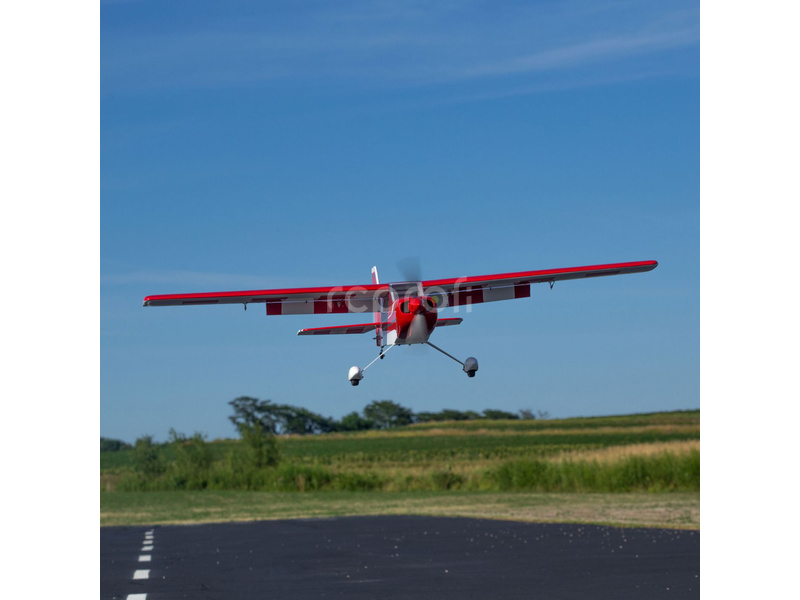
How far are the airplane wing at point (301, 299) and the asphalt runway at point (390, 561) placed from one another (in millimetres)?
49851

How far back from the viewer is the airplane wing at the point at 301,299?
1009cm

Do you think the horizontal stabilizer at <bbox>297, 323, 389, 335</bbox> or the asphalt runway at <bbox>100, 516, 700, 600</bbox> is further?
the asphalt runway at <bbox>100, 516, 700, 600</bbox>

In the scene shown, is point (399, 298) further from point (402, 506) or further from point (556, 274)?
point (402, 506)

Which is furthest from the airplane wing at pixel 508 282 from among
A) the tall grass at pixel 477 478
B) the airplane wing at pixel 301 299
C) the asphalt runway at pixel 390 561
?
the tall grass at pixel 477 478

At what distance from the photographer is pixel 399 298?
9492 millimetres

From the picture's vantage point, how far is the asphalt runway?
60969 mm

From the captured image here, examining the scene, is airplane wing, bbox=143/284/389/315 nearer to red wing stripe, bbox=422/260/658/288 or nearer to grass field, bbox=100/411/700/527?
red wing stripe, bbox=422/260/658/288

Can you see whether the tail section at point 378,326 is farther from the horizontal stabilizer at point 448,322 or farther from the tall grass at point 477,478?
the tall grass at point 477,478

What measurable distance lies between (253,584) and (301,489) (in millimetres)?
61857

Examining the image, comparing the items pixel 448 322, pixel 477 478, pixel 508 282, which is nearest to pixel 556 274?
pixel 508 282

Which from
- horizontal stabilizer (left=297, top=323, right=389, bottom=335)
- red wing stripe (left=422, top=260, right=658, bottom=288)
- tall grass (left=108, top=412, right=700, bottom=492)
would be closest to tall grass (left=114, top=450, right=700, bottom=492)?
tall grass (left=108, top=412, right=700, bottom=492)

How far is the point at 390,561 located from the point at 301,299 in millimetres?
70850

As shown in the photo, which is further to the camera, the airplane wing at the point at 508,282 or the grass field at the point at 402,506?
the grass field at the point at 402,506

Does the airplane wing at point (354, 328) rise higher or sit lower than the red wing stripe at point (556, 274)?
lower
